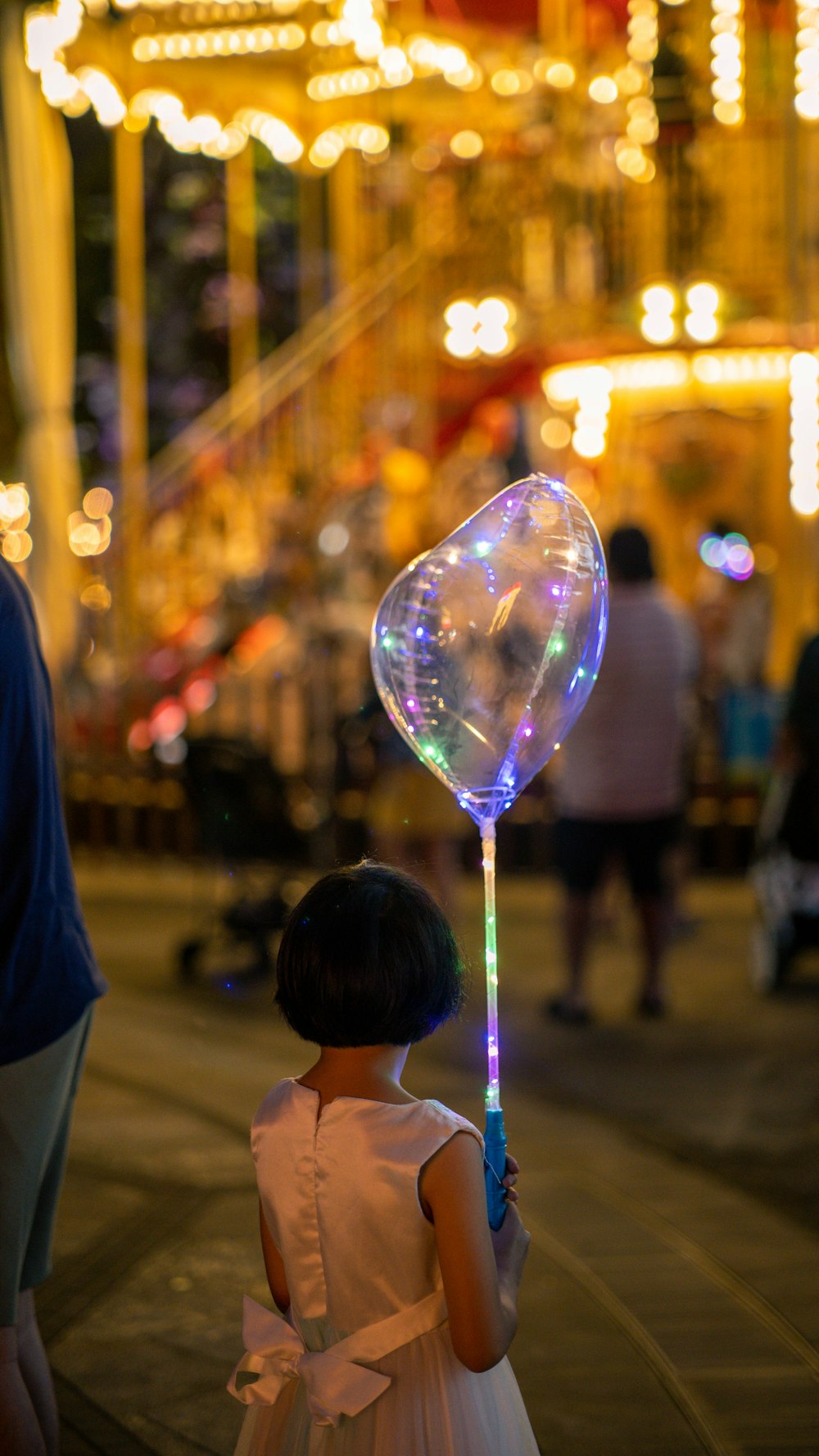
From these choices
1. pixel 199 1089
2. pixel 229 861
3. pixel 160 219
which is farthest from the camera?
pixel 160 219

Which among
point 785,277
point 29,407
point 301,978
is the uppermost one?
point 785,277

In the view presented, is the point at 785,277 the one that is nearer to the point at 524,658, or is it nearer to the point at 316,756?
the point at 316,756

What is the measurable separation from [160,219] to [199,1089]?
19.3 metres

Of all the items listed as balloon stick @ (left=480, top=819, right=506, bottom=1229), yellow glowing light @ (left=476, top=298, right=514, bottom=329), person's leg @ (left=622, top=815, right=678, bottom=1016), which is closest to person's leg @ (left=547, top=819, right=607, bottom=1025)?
person's leg @ (left=622, top=815, right=678, bottom=1016)

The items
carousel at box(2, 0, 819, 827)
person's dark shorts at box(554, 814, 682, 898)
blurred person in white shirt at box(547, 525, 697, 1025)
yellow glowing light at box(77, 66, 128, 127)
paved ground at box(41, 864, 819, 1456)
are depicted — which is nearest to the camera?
paved ground at box(41, 864, 819, 1456)

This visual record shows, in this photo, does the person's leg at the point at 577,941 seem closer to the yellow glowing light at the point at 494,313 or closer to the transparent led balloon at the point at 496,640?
the transparent led balloon at the point at 496,640

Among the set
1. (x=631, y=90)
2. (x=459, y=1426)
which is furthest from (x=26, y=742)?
(x=631, y=90)

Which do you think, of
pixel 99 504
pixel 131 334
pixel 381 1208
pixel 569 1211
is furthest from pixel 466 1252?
pixel 131 334

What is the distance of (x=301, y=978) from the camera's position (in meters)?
1.93

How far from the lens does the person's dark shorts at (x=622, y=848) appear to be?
6234 millimetres

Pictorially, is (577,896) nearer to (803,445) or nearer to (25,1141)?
(25,1141)

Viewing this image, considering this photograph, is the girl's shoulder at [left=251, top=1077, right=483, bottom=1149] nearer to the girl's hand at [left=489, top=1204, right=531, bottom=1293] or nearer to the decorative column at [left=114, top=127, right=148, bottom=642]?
the girl's hand at [left=489, top=1204, right=531, bottom=1293]

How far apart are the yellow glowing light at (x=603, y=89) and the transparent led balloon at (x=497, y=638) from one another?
34.8ft

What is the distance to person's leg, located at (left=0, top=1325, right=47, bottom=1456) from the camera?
2.38 meters
